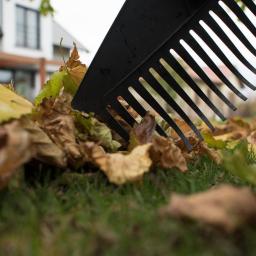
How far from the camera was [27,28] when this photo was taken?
33.8 meters

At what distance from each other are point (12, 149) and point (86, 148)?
572 mm

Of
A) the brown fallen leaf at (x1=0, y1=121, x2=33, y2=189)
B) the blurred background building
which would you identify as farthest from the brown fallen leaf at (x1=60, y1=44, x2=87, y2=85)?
the blurred background building

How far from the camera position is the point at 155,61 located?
6.79 ft

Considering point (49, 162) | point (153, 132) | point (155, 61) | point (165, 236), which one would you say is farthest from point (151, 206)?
point (155, 61)

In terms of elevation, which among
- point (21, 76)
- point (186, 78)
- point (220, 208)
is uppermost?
point (21, 76)

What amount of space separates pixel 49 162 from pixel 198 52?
0.85 meters

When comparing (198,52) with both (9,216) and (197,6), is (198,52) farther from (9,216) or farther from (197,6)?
(9,216)

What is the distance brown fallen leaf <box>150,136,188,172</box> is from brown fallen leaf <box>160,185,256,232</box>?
73 cm

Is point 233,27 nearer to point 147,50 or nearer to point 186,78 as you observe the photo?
point 186,78

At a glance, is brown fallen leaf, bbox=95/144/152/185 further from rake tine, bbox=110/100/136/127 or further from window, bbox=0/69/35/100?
window, bbox=0/69/35/100

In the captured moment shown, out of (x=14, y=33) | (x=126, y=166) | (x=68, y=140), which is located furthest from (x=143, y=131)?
(x=14, y=33)

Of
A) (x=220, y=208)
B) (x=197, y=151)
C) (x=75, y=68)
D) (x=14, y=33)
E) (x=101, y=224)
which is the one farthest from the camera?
(x=14, y=33)

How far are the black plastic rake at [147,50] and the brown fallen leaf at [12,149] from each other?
0.79 meters

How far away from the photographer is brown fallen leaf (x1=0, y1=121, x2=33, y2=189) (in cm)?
120
